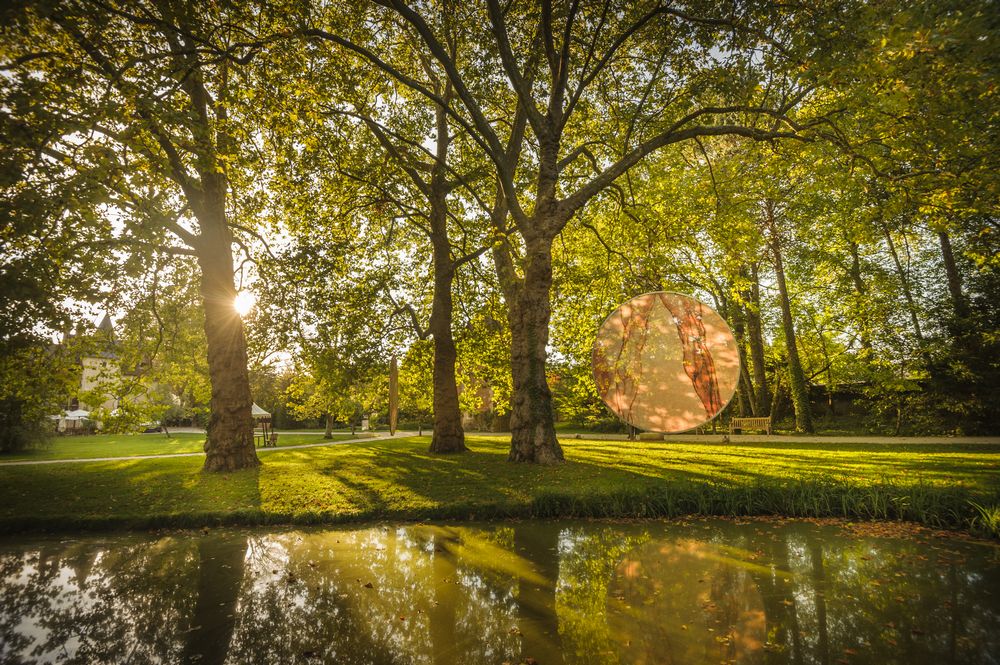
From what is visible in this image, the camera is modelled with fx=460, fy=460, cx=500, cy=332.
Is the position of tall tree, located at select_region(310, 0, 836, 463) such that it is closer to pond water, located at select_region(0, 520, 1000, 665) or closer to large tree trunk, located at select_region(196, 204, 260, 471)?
pond water, located at select_region(0, 520, 1000, 665)

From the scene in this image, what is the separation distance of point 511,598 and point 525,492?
4.16 m

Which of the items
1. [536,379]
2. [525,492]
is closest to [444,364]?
[536,379]

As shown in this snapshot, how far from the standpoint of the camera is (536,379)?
452 inches

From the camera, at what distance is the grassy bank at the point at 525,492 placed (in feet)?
26.5

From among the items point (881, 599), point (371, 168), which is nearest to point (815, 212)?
point (371, 168)

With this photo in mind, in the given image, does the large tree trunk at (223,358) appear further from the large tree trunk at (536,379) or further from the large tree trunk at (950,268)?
the large tree trunk at (950,268)

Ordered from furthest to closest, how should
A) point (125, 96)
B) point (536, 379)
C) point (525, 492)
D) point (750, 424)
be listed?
point (750, 424), point (536, 379), point (525, 492), point (125, 96)

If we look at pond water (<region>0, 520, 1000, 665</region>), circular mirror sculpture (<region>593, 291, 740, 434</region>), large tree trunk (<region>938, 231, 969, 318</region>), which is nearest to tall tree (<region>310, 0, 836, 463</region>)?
circular mirror sculpture (<region>593, 291, 740, 434</region>)

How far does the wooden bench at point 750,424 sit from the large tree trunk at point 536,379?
→ 1546cm

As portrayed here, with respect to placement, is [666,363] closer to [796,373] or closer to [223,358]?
[223,358]

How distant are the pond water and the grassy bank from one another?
2.87 ft

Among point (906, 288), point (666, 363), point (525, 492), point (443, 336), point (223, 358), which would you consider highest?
point (906, 288)

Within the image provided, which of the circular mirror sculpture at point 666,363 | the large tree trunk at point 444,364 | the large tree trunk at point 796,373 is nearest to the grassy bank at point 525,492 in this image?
the circular mirror sculpture at point 666,363

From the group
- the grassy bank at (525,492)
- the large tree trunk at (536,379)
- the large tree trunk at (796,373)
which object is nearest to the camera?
the grassy bank at (525,492)
